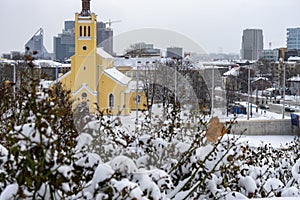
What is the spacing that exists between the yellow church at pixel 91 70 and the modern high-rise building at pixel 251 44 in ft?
70.7

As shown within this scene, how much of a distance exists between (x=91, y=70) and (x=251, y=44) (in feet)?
115

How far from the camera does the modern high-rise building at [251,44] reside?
39.4 meters

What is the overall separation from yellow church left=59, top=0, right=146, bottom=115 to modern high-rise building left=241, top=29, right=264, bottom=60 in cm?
2155

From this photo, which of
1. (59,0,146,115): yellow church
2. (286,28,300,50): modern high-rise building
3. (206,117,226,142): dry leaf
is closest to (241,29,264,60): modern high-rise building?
(286,28,300,50): modern high-rise building

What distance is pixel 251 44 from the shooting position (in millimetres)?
45312

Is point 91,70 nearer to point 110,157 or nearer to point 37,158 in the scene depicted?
point 110,157

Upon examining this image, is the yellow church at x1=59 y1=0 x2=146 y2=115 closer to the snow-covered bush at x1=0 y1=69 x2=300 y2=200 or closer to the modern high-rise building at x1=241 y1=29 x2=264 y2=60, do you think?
the snow-covered bush at x1=0 y1=69 x2=300 y2=200

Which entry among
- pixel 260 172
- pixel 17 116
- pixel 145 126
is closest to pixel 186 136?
pixel 145 126

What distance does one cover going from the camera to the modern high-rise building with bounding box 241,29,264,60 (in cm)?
3944

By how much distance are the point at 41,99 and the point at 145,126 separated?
173cm

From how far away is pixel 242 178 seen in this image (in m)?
3.29

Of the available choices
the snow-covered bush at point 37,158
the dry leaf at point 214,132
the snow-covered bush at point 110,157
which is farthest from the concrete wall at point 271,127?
the snow-covered bush at point 37,158

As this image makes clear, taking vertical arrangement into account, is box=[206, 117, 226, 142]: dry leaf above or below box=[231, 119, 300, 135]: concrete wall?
above

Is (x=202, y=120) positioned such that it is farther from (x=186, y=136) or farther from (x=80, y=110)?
(x=80, y=110)
